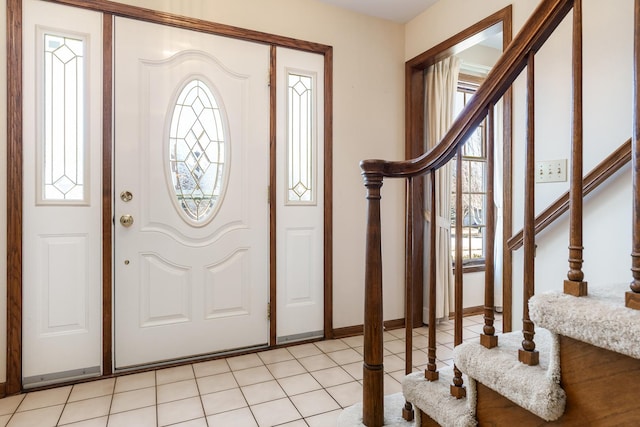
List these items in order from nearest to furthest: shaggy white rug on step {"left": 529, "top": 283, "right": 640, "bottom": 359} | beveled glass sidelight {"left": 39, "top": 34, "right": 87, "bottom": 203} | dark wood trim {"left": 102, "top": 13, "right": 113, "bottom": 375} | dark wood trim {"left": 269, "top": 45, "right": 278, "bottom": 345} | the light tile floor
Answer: shaggy white rug on step {"left": 529, "top": 283, "right": 640, "bottom": 359} → the light tile floor → beveled glass sidelight {"left": 39, "top": 34, "right": 87, "bottom": 203} → dark wood trim {"left": 102, "top": 13, "right": 113, "bottom": 375} → dark wood trim {"left": 269, "top": 45, "right": 278, "bottom": 345}

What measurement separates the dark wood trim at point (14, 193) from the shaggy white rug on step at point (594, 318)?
8.03ft

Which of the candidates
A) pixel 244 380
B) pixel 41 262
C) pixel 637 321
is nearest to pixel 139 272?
pixel 41 262

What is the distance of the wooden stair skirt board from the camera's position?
2.52ft

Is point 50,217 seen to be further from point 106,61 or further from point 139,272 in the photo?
point 106,61

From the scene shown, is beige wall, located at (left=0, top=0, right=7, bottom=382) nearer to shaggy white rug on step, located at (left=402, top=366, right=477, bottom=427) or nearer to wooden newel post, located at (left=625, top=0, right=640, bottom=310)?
shaggy white rug on step, located at (left=402, top=366, right=477, bottom=427)

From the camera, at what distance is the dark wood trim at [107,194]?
2217mm

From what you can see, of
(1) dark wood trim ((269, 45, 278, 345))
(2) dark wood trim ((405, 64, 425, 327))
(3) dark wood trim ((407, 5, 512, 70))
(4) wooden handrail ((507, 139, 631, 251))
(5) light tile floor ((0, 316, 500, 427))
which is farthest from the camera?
(2) dark wood trim ((405, 64, 425, 327))

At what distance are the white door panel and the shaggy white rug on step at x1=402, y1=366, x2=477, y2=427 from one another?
6.10 ft

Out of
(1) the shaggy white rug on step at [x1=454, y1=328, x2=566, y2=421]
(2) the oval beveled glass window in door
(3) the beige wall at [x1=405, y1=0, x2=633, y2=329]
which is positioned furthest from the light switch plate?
(2) the oval beveled glass window in door

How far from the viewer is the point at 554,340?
89 centimetres

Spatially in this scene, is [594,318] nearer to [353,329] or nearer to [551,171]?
[551,171]

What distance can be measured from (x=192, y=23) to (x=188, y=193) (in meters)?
1.10

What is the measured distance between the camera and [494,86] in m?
1.13

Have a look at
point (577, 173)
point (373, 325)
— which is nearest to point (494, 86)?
point (577, 173)
